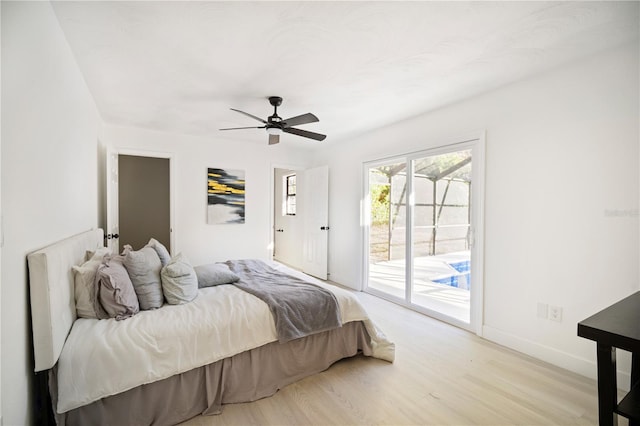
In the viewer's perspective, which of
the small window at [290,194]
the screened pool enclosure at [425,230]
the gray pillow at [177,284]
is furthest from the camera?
the small window at [290,194]

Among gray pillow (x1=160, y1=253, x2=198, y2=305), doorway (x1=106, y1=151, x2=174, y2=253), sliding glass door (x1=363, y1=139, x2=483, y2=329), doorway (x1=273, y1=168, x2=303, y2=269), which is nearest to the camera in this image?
gray pillow (x1=160, y1=253, x2=198, y2=305)

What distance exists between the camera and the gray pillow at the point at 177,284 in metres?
2.20

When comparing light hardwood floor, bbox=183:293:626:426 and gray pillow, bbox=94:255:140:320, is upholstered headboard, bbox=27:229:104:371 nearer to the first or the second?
gray pillow, bbox=94:255:140:320

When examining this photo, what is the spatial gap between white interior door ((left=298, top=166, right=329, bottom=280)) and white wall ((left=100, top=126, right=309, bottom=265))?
0.62m

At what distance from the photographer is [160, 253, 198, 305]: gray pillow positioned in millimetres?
2203

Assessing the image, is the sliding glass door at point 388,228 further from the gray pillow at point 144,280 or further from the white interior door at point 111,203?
the white interior door at point 111,203

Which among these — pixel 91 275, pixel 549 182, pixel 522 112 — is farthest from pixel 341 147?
pixel 91 275

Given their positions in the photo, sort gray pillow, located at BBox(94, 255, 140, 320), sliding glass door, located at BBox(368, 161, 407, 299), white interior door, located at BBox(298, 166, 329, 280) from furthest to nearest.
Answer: white interior door, located at BBox(298, 166, 329, 280) → sliding glass door, located at BBox(368, 161, 407, 299) → gray pillow, located at BBox(94, 255, 140, 320)

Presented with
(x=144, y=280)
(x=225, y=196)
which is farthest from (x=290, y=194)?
(x=144, y=280)

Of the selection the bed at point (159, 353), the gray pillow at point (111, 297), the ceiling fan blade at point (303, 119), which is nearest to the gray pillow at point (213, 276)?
the bed at point (159, 353)

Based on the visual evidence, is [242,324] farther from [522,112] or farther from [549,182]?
[522,112]

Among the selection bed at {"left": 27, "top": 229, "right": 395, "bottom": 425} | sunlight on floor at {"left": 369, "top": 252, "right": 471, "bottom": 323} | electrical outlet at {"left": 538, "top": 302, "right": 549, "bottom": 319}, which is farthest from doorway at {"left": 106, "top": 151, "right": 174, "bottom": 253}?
electrical outlet at {"left": 538, "top": 302, "right": 549, "bottom": 319}

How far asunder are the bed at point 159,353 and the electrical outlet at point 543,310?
5.42ft

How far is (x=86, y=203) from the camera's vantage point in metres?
2.72
